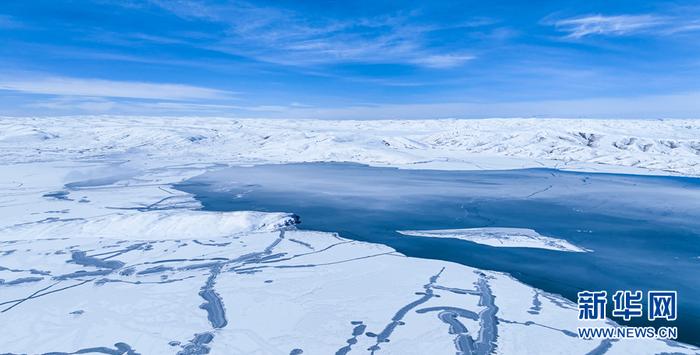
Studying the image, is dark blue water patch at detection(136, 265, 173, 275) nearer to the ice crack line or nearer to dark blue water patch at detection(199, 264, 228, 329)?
dark blue water patch at detection(199, 264, 228, 329)

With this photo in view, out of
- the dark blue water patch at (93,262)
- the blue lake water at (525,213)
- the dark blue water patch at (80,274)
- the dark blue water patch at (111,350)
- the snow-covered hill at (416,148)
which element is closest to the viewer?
the dark blue water patch at (111,350)

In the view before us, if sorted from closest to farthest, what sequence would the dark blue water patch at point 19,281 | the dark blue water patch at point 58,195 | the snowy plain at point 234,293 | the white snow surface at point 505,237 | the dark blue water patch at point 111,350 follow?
the dark blue water patch at point 111,350
the snowy plain at point 234,293
the dark blue water patch at point 19,281
the white snow surface at point 505,237
the dark blue water patch at point 58,195

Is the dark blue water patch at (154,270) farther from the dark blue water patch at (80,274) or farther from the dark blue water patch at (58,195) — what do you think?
the dark blue water patch at (58,195)

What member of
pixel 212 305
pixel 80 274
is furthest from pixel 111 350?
pixel 80 274

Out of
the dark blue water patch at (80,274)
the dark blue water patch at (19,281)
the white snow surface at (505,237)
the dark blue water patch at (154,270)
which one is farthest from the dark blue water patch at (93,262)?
the white snow surface at (505,237)

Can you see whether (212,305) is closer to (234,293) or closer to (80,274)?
(234,293)

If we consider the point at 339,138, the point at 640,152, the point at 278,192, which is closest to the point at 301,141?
the point at 339,138

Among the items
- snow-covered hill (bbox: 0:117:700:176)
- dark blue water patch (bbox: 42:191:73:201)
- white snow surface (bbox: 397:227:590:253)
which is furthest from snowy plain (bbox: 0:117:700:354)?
snow-covered hill (bbox: 0:117:700:176)

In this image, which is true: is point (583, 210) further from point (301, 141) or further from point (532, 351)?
point (301, 141)
